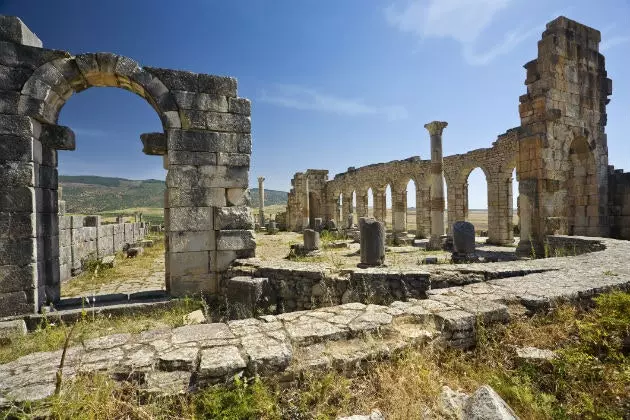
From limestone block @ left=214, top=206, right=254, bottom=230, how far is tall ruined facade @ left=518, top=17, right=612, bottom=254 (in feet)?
27.4

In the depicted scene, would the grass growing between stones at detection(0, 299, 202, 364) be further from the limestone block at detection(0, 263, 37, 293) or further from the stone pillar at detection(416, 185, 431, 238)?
the stone pillar at detection(416, 185, 431, 238)

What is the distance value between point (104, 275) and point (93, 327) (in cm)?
565

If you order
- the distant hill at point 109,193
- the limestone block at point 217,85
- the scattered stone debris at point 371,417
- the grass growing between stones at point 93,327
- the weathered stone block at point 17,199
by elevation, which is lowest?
the grass growing between stones at point 93,327

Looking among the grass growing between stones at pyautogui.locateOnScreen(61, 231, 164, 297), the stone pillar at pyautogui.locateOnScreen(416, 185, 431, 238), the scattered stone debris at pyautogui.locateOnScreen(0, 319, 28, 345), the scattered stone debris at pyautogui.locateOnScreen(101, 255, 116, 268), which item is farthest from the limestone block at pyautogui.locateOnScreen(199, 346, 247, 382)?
the stone pillar at pyautogui.locateOnScreen(416, 185, 431, 238)

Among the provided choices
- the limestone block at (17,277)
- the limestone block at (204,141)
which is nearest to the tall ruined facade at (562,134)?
the limestone block at (204,141)

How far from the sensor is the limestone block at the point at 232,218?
5.80 metres

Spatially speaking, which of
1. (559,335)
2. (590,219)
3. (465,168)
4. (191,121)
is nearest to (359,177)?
(465,168)

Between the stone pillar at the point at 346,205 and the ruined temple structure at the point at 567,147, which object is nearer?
the ruined temple structure at the point at 567,147

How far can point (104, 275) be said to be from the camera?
9.14m

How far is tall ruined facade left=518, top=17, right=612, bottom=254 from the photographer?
9.07 metres

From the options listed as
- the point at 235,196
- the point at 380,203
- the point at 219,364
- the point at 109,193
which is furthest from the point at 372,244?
the point at 109,193

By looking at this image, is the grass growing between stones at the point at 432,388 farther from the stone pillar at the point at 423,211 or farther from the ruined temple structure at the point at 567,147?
the stone pillar at the point at 423,211

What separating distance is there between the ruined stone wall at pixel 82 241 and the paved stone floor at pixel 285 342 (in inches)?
279

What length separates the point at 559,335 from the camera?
3053 mm
